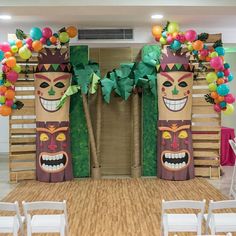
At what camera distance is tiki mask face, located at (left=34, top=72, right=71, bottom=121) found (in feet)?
26.4

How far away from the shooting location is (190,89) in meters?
8.14

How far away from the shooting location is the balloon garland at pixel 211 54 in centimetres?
778

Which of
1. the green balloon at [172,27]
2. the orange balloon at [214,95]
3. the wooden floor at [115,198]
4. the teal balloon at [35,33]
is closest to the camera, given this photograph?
the wooden floor at [115,198]

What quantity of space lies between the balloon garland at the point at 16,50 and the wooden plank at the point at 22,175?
1.33 metres

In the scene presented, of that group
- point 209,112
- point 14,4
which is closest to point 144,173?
point 209,112

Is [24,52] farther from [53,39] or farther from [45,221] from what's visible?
[45,221]

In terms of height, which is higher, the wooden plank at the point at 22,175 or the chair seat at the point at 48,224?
the chair seat at the point at 48,224

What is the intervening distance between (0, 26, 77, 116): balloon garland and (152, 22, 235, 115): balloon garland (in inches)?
78.8

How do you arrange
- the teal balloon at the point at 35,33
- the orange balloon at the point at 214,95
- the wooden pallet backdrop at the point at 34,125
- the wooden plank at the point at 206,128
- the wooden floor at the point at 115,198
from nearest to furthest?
the wooden floor at the point at 115,198 → the teal balloon at the point at 35,33 → the orange balloon at the point at 214,95 → the wooden pallet backdrop at the point at 34,125 → the wooden plank at the point at 206,128

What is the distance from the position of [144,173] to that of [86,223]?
3.38 meters

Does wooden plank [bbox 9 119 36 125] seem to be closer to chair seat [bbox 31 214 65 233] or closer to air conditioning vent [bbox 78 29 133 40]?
air conditioning vent [bbox 78 29 133 40]

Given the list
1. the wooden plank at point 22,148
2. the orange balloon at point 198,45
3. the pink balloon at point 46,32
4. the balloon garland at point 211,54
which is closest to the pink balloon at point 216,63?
the balloon garland at point 211,54

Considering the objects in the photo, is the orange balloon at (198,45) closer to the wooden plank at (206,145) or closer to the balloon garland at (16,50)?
the wooden plank at (206,145)

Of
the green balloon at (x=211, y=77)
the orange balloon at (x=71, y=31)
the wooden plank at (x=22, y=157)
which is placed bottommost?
the wooden plank at (x=22, y=157)
